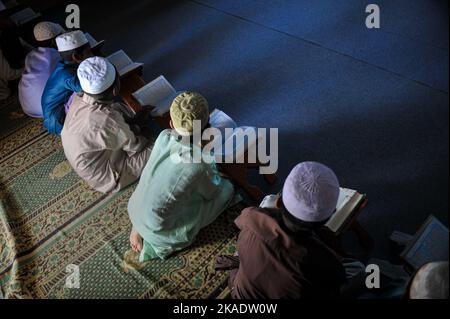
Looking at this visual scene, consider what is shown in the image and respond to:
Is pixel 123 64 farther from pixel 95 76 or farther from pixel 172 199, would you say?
pixel 172 199

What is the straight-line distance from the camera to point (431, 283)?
3.19ft

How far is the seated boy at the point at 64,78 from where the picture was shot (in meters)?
2.30

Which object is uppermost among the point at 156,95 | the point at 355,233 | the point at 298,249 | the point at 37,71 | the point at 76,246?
the point at 37,71

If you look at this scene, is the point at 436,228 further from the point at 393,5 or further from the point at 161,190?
the point at 393,5

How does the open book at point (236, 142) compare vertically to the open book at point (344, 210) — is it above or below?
above

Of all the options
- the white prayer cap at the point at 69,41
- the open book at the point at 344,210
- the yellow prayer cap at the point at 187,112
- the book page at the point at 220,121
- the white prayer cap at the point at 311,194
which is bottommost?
the open book at the point at 344,210

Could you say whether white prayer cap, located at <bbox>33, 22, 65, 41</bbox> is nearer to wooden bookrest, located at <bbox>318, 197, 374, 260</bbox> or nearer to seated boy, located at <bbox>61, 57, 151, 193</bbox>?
seated boy, located at <bbox>61, 57, 151, 193</bbox>

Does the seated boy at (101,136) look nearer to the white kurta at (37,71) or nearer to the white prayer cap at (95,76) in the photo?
the white prayer cap at (95,76)

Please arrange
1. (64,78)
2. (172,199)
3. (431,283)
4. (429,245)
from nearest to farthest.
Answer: (431,283), (429,245), (172,199), (64,78)

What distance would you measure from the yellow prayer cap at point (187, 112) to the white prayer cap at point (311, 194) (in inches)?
22.8

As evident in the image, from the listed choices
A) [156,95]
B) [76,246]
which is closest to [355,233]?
[156,95]

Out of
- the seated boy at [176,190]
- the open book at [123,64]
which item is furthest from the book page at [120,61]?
the seated boy at [176,190]

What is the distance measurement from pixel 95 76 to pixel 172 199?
0.88 meters
